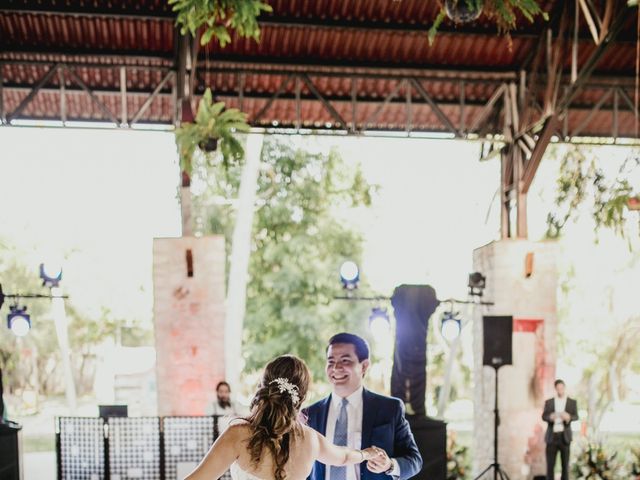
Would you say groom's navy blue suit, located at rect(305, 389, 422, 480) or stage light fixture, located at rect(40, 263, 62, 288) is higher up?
stage light fixture, located at rect(40, 263, 62, 288)

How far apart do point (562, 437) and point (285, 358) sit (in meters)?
8.59

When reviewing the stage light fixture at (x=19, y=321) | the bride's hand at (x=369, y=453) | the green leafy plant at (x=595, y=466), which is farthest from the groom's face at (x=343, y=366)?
the green leafy plant at (x=595, y=466)

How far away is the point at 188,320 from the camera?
38.1 ft

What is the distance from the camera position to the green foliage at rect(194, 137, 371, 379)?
63.6ft

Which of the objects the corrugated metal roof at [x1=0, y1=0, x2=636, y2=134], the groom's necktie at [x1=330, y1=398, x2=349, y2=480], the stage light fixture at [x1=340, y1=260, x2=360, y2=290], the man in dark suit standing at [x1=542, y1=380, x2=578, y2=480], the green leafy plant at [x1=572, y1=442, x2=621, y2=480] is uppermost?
the corrugated metal roof at [x1=0, y1=0, x2=636, y2=134]

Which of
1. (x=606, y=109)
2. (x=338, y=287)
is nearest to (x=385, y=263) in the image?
(x=338, y=287)

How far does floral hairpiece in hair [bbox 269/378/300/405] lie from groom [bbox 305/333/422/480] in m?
0.30

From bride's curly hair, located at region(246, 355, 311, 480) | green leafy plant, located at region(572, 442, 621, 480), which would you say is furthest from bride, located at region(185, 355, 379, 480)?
green leafy plant, located at region(572, 442, 621, 480)

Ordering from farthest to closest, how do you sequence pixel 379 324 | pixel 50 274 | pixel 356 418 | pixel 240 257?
1. pixel 240 257
2. pixel 379 324
3. pixel 50 274
4. pixel 356 418

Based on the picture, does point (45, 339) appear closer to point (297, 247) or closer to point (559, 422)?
point (297, 247)

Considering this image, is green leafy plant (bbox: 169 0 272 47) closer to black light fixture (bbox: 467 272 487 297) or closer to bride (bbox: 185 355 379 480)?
bride (bbox: 185 355 379 480)

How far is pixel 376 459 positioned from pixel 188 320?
8.20m

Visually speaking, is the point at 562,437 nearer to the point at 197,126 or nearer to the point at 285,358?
the point at 197,126

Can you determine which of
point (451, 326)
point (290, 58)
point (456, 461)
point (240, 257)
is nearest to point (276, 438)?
point (451, 326)
